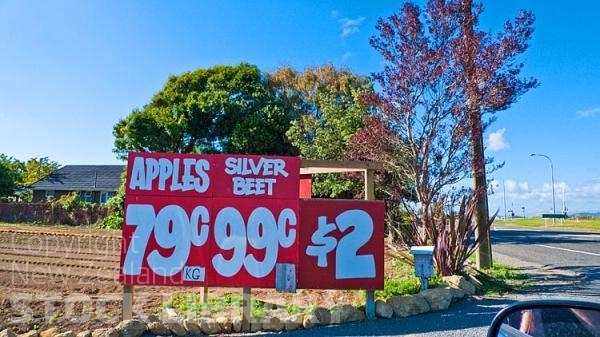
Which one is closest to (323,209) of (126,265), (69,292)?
(126,265)

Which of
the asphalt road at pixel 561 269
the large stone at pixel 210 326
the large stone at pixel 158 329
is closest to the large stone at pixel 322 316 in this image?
the large stone at pixel 210 326

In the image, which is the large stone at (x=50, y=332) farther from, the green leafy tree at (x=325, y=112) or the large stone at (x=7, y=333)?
the green leafy tree at (x=325, y=112)

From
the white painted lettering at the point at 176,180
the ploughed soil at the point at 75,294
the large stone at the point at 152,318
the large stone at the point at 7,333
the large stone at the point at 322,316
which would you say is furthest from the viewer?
the white painted lettering at the point at 176,180

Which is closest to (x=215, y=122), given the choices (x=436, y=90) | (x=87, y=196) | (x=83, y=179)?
(x=436, y=90)

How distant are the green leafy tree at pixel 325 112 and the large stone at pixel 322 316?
6061mm

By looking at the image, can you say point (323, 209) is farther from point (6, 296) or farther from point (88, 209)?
point (88, 209)

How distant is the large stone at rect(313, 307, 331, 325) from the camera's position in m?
5.54

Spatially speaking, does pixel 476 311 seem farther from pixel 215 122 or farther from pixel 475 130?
pixel 215 122

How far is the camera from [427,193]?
930cm

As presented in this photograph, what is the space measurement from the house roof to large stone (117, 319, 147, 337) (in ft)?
138

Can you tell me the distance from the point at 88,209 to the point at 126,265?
27.4 m

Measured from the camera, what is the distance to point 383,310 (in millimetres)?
5859

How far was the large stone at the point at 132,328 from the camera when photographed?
5004mm

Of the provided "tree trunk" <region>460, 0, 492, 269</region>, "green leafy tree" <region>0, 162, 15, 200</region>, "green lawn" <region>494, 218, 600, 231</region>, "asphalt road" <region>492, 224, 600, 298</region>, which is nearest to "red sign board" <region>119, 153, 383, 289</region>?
"asphalt road" <region>492, 224, 600, 298</region>
